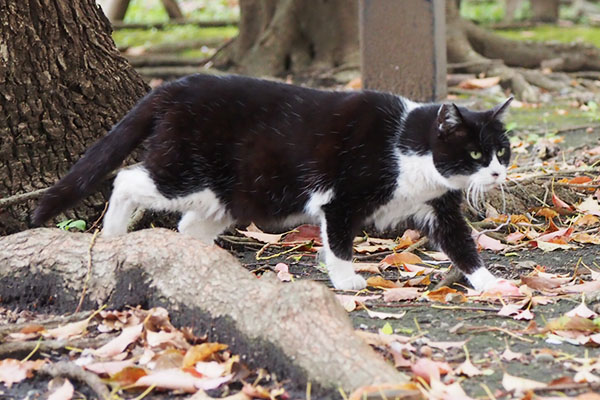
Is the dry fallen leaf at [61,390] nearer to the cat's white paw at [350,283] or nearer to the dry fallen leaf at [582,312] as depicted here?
the cat's white paw at [350,283]

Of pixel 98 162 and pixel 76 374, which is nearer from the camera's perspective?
pixel 76 374

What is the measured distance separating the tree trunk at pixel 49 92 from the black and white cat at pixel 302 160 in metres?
0.28

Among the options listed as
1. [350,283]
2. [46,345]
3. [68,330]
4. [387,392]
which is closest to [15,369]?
[46,345]

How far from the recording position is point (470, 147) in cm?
371

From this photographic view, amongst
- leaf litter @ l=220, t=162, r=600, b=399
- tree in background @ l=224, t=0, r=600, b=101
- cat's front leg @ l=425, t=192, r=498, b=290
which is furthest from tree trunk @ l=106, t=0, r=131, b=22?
cat's front leg @ l=425, t=192, r=498, b=290

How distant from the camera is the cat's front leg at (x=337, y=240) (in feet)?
12.1

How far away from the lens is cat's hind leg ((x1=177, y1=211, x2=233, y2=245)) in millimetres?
4141

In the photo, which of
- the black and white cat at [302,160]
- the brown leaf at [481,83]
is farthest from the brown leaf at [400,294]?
the brown leaf at [481,83]

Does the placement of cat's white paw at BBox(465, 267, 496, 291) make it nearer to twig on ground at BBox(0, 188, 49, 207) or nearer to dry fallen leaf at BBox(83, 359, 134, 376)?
dry fallen leaf at BBox(83, 359, 134, 376)

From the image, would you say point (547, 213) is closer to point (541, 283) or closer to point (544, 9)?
point (541, 283)

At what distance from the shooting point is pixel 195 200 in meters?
3.96

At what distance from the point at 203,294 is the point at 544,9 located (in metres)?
11.8

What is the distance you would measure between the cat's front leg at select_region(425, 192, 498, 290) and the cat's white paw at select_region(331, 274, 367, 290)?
440 mm

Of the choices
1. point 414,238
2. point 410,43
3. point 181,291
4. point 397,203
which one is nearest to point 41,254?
point 181,291
